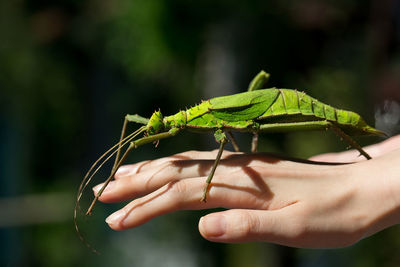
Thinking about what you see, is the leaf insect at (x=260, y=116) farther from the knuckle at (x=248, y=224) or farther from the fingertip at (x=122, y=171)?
the knuckle at (x=248, y=224)

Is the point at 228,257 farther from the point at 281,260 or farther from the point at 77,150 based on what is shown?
the point at 77,150

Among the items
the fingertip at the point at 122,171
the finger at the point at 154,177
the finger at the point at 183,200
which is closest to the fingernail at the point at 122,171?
the fingertip at the point at 122,171

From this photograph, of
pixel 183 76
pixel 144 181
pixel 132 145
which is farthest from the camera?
pixel 183 76

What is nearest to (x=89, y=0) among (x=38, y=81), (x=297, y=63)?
(x=38, y=81)

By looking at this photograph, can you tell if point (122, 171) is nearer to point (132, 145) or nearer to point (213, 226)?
point (132, 145)

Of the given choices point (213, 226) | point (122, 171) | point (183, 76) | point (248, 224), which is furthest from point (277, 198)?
point (183, 76)

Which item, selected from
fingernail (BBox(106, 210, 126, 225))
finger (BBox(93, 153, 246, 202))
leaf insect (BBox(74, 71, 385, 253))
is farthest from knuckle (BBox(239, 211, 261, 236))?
leaf insect (BBox(74, 71, 385, 253))
